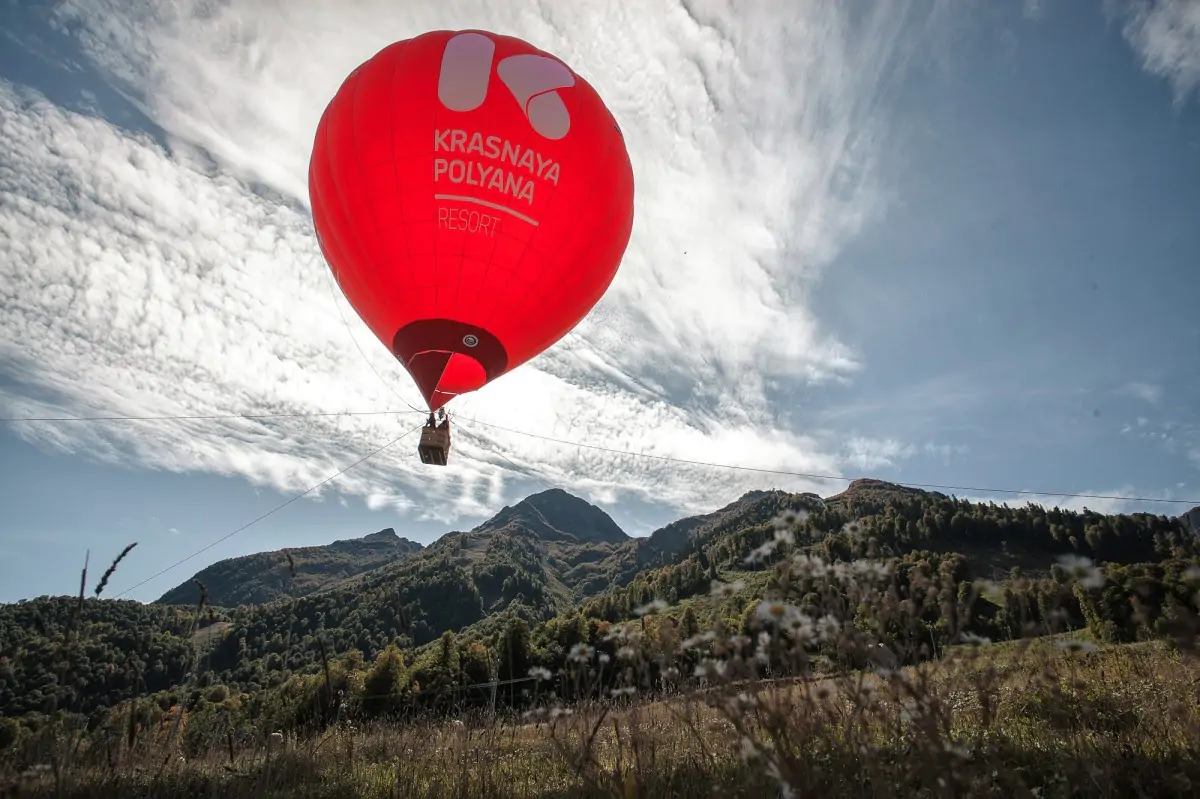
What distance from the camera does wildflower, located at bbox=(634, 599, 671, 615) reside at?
3.03 m

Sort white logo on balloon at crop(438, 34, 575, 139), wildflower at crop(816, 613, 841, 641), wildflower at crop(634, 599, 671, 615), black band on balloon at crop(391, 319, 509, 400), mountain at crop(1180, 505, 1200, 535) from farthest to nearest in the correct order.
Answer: black band on balloon at crop(391, 319, 509, 400) < white logo on balloon at crop(438, 34, 575, 139) < mountain at crop(1180, 505, 1200, 535) < wildflower at crop(634, 599, 671, 615) < wildflower at crop(816, 613, 841, 641)

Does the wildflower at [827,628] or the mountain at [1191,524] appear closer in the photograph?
the wildflower at [827,628]

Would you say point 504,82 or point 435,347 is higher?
point 504,82

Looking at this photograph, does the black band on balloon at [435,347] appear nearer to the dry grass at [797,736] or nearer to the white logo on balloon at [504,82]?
the white logo on balloon at [504,82]

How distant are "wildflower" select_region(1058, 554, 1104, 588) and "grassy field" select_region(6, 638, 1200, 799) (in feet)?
1.04

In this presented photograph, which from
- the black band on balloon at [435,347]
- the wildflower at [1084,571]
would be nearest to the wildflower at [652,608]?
the wildflower at [1084,571]

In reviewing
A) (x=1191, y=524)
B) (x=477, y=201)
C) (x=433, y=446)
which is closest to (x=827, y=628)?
(x=1191, y=524)

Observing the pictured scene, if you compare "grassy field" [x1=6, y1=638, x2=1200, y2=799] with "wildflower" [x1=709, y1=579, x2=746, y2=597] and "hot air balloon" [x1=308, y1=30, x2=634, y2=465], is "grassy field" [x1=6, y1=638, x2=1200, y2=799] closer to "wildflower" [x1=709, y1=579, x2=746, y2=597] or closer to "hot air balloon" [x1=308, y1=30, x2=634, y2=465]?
"wildflower" [x1=709, y1=579, x2=746, y2=597]

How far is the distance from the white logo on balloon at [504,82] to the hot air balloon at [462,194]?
0.08 ft

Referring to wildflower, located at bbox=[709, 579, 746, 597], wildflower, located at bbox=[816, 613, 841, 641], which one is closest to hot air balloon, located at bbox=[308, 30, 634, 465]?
wildflower, located at bbox=[709, 579, 746, 597]

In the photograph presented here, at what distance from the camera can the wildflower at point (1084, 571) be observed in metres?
1.97

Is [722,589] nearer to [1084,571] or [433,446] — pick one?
[1084,571]

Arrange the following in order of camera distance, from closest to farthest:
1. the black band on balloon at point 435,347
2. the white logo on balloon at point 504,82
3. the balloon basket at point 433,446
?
the white logo on balloon at point 504,82
the black band on balloon at point 435,347
the balloon basket at point 433,446

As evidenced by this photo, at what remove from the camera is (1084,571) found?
84.7 inches
